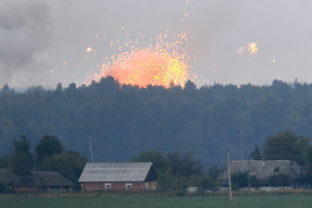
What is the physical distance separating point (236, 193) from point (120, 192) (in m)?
12.7

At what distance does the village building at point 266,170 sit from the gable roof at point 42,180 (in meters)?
20.3

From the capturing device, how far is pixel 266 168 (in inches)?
4151

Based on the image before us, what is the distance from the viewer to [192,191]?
294 feet

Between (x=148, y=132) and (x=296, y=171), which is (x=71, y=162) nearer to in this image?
(x=296, y=171)

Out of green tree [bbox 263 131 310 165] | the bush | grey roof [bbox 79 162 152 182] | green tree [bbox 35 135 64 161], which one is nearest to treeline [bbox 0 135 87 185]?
green tree [bbox 35 135 64 161]

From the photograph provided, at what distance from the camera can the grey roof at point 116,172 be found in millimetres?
100312

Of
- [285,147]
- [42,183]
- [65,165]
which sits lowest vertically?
[42,183]

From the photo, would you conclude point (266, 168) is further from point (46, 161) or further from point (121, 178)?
point (46, 161)

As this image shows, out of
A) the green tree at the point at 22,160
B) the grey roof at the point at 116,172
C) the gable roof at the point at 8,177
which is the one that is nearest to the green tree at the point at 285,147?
the grey roof at the point at 116,172

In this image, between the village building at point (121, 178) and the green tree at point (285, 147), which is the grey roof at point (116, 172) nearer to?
the village building at point (121, 178)

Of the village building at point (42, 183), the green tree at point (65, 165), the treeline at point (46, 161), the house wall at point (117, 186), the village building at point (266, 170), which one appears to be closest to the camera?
the village building at point (42, 183)

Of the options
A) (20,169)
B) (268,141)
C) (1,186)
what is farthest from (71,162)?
(268,141)

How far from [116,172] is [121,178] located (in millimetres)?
1979

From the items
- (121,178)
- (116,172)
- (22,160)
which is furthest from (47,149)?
(121,178)
